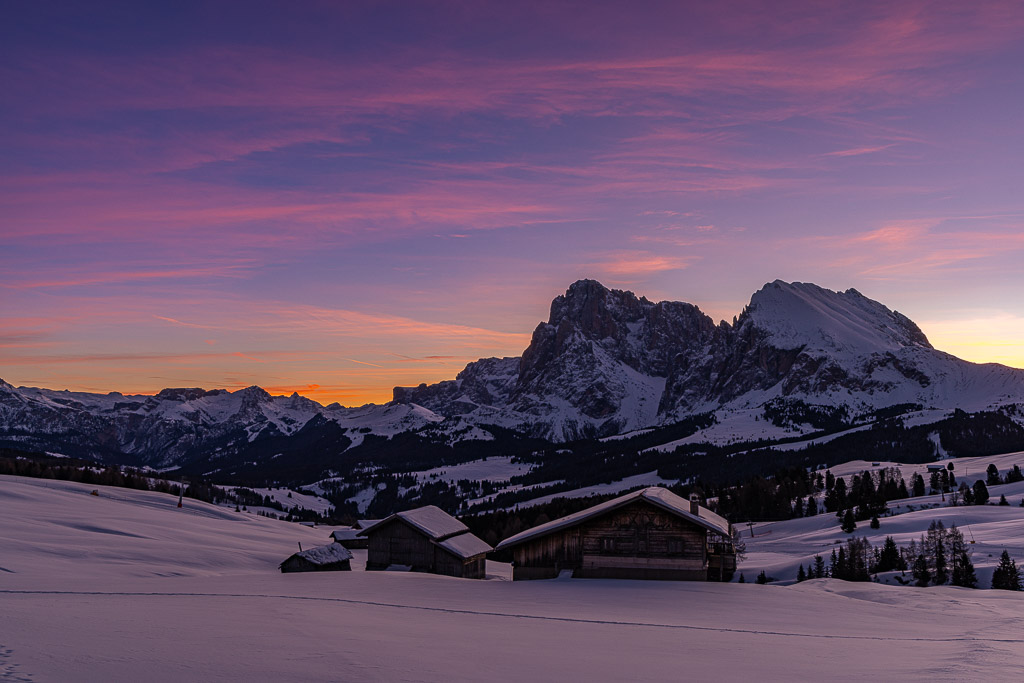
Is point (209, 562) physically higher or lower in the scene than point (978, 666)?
lower

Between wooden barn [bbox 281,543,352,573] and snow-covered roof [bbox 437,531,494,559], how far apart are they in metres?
7.82

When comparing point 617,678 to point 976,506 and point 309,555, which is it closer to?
point 309,555

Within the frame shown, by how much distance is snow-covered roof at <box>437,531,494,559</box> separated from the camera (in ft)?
179

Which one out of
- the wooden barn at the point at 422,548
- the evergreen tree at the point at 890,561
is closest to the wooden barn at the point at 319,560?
the wooden barn at the point at 422,548

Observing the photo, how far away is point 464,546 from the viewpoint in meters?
57.1

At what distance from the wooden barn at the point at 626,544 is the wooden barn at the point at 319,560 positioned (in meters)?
17.4

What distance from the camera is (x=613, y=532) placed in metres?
42.7

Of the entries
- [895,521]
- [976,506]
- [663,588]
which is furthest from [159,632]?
[976,506]

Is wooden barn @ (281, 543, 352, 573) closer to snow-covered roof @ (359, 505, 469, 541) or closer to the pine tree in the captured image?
snow-covered roof @ (359, 505, 469, 541)

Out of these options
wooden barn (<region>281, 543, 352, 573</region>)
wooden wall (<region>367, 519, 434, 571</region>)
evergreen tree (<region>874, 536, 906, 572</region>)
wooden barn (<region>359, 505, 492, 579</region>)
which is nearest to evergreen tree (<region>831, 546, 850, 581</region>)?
evergreen tree (<region>874, 536, 906, 572</region>)

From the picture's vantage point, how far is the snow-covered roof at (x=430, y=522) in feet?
187

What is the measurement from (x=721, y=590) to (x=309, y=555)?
3068 cm

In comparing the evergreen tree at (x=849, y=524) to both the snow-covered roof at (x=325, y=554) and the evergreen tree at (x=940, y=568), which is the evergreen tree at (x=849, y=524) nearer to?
the evergreen tree at (x=940, y=568)

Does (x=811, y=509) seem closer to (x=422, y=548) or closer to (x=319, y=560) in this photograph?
(x=422, y=548)
